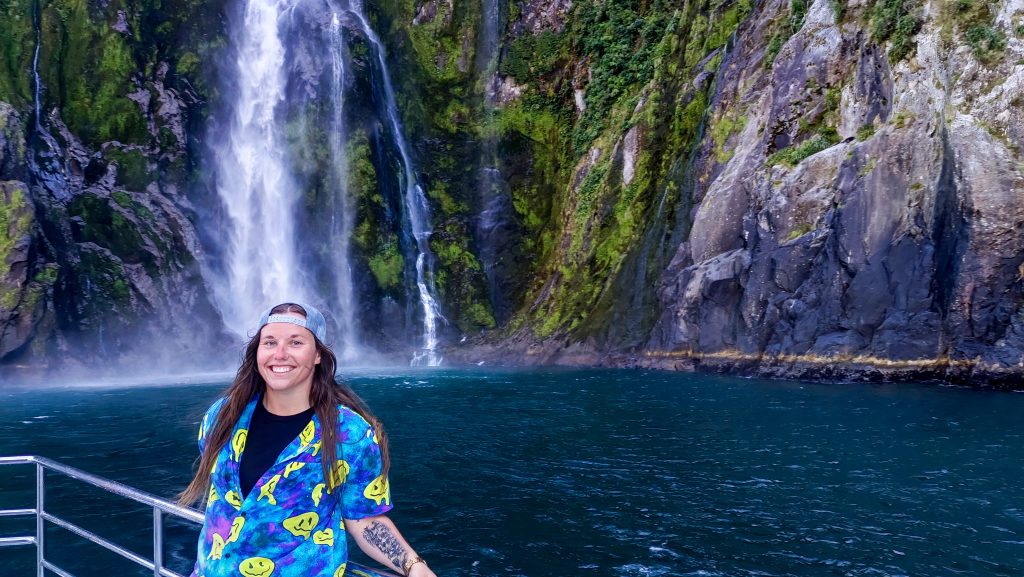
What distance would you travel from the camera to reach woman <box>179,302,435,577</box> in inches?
Answer: 107

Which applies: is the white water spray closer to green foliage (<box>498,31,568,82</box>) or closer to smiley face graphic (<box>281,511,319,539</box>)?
green foliage (<box>498,31,568,82</box>)

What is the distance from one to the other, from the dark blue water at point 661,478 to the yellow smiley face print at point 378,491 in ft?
12.4

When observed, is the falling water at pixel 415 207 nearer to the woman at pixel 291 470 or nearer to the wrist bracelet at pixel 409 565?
the woman at pixel 291 470

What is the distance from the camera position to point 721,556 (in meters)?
7.95

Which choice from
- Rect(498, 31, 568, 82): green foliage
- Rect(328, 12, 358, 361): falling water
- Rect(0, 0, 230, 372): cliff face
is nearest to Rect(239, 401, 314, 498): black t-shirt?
Rect(0, 0, 230, 372): cliff face

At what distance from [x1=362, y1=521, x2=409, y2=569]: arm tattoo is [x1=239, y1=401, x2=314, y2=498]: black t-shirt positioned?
46cm

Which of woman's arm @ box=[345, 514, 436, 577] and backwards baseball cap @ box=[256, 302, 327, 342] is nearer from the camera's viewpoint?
woman's arm @ box=[345, 514, 436, 577]

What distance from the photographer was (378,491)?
2.89m

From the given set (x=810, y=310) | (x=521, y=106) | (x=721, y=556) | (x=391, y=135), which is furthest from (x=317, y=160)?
(x=721, y=556)

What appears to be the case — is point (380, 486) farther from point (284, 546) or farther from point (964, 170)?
point (964, 170)

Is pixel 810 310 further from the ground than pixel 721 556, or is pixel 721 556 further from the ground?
pixel 810 310

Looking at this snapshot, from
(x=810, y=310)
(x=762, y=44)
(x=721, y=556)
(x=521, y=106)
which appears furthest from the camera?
(x=521, y=106)

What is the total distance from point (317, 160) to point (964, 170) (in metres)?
27.1

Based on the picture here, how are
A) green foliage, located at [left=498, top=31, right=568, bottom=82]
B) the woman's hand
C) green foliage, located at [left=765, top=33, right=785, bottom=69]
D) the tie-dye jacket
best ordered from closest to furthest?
the woman's hand
the tie-dye jacket
green foliage, located at [left=765, top=33, right=785, bottom=69]
green foliage, located at [left=498, top=31, right=568, bottom=82]
